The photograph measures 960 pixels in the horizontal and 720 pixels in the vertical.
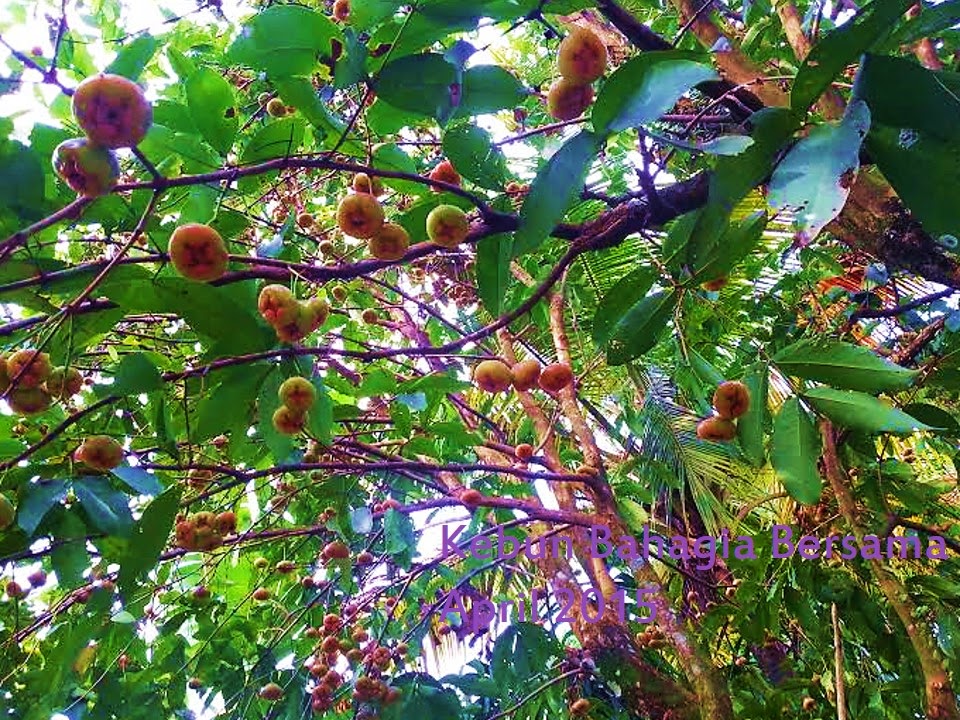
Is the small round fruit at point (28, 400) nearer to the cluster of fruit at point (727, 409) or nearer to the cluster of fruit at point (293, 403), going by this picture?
the cluster of fruit at point (293, 403)

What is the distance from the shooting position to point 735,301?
232 cm

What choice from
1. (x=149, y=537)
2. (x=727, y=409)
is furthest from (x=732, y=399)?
(x=149, y=537)

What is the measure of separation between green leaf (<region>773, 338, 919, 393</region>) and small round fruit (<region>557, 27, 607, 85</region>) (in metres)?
0.49

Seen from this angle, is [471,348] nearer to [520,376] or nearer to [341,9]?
[520,376]

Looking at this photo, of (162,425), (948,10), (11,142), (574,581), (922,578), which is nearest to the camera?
(948,10)

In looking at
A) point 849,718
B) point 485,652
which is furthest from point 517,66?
point 849,718

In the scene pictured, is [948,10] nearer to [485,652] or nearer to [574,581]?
[574,581]

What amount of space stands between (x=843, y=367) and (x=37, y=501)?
111 centimetres

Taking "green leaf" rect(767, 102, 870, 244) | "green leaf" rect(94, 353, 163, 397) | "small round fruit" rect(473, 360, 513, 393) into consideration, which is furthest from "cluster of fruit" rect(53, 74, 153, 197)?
"small round fruit" rect(473, 360, 513, 393)

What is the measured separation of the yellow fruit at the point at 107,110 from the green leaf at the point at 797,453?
35.0 inches

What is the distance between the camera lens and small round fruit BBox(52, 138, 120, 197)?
0.73 meters

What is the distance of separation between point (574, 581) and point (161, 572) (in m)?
1.10

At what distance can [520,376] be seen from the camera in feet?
4.36

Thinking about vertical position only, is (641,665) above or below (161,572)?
below
